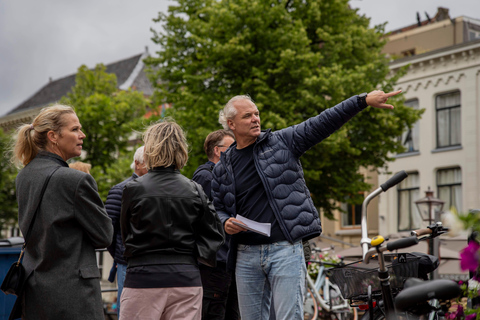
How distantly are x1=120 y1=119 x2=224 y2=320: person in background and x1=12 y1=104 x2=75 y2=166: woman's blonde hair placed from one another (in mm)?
605

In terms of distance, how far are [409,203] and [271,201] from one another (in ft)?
93.2

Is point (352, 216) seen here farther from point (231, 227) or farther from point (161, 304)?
point (161, 304)

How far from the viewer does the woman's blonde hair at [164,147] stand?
4316mm

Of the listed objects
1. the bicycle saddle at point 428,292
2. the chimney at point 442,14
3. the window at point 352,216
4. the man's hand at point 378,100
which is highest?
the chimney at point 442,14

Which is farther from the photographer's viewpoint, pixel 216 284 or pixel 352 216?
pixel 352 216

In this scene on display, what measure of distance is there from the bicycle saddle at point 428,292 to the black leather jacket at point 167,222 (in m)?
1.58

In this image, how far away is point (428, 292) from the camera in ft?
9.37

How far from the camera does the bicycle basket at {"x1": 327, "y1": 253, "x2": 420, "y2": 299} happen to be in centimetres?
471

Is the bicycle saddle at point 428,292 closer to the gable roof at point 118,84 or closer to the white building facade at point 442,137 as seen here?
the white building facade at point 442,137

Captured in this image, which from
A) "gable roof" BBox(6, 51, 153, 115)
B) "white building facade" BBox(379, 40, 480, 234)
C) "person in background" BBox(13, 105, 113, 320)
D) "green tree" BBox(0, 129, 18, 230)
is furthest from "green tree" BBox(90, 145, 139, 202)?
"person in background" BBox(13, 105, 113, 320)

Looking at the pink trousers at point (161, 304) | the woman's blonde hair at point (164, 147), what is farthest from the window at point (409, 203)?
the pink trousers at point (161, 304)

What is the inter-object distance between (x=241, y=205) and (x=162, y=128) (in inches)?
33.9

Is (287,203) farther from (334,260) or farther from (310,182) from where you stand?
(310,182)

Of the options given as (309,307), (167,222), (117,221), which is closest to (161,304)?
(167,222)
